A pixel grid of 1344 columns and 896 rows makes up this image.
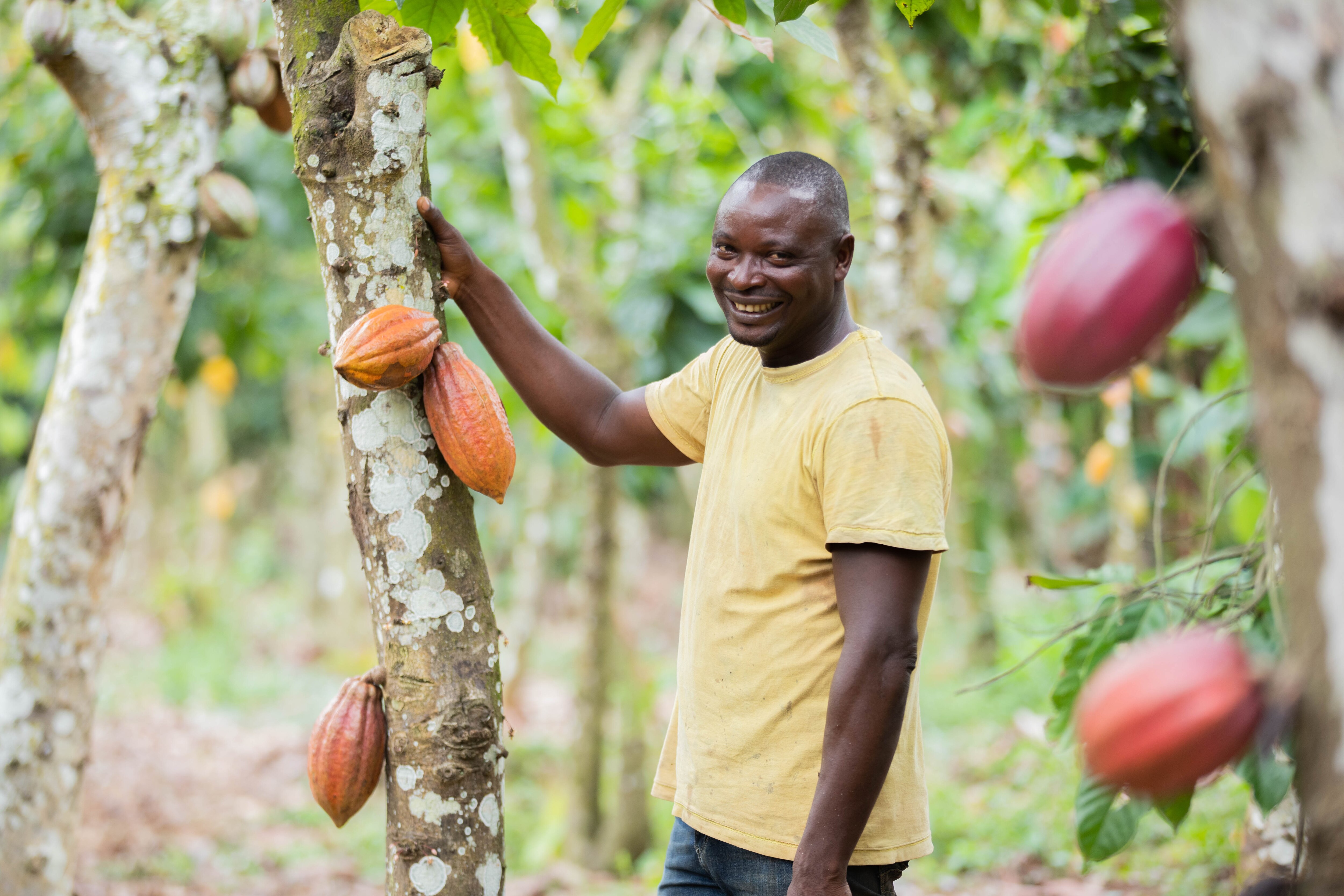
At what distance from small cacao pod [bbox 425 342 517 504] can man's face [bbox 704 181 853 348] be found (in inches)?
14.5

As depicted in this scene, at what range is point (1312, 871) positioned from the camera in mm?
574

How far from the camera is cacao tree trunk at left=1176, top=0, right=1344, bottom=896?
1.75ft

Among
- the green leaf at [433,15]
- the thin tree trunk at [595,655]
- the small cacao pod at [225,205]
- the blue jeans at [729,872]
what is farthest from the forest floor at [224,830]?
the green leaf at [433,15]

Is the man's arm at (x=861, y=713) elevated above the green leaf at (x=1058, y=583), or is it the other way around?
the green leaf at (x=1058, y=583)

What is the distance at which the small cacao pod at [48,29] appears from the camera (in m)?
2.11

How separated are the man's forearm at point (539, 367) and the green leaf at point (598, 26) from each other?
1.24 feet

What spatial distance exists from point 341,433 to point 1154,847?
3.09m

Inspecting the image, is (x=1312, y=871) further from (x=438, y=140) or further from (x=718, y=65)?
(x=438, y=140)

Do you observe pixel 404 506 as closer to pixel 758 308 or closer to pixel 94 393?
pixel 758 308

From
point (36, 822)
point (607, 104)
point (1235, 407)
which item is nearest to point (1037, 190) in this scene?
point (607, 104)

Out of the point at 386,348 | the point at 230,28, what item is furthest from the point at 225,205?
the point at 386,348

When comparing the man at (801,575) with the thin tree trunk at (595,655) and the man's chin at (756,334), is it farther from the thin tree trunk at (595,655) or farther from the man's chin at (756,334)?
the thin tree trunk at (595,655)

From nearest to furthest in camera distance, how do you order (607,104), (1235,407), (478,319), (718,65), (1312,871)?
(1312,871)
(478,319)
(1235,407)
(718,65)
(607,104)

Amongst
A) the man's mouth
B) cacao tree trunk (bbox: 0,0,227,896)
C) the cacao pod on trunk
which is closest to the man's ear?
the man's mouth
